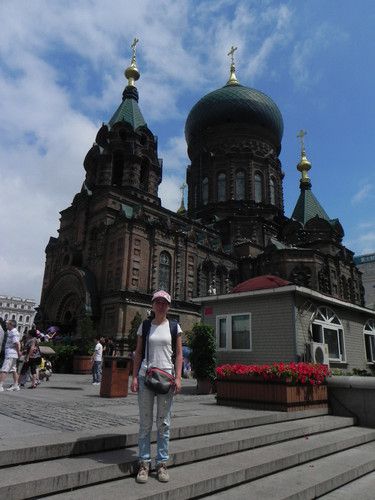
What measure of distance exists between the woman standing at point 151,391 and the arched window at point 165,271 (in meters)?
27.0

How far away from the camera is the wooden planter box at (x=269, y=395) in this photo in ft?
28.8

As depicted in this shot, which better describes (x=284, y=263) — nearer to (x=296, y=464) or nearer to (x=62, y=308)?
(x=62, y=308)

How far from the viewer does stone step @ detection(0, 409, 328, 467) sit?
4.29 meters

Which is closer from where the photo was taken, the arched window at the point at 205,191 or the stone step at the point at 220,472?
the stone step at the point at 220,472

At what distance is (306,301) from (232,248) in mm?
28307

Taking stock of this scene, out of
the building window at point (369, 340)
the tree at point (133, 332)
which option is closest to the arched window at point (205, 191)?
the tree at point (133, 332)

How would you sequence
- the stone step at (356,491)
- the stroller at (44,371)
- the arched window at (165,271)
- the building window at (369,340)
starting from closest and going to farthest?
the stone step at (356,491)
the stroller at (44,371)
the building window at (369,340)
the arched window at (165,271)

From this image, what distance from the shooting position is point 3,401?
8.84 meters

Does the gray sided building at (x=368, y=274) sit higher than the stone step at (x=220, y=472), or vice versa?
the gray sided building at (x=368, y=274)

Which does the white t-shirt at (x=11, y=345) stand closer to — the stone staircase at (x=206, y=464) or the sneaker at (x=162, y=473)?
the stone staircase at (x=206, y=464)

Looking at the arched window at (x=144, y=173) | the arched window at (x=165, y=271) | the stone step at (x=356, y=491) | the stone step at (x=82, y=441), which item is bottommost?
the stone step at (x=356, y=491)

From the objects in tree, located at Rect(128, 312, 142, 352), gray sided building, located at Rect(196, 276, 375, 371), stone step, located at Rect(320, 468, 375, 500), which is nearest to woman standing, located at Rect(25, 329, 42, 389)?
gray sided building, located at Rect(196, 276, 375, 371)

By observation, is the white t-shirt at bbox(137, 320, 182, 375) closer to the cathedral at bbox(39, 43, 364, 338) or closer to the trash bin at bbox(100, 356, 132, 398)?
the trash bin at bbox(100, 356, 132, 398)

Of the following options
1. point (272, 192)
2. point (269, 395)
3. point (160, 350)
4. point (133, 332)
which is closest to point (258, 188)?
point (272, 192)
